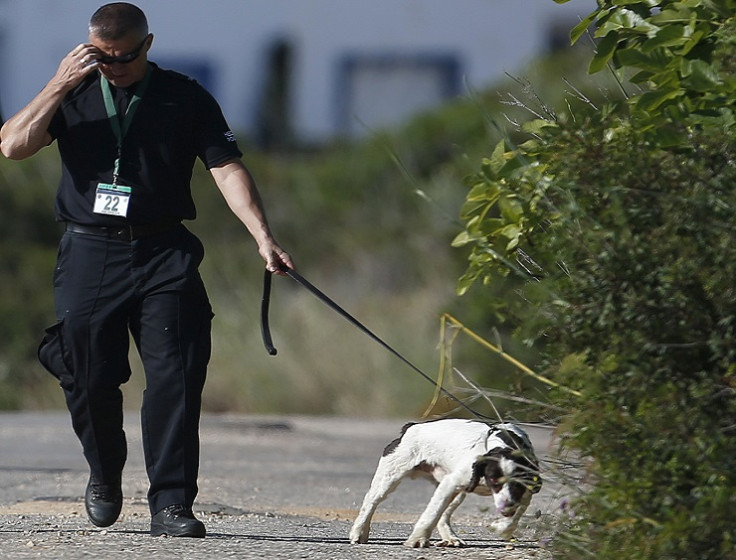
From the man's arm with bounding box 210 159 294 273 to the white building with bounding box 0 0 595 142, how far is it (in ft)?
100

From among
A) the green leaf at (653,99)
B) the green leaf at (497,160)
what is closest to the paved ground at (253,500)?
the green leaf at (497,160)

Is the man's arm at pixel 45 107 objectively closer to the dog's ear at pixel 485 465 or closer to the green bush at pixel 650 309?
the green bush at pixel 650 309

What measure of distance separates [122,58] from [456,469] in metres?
2.08

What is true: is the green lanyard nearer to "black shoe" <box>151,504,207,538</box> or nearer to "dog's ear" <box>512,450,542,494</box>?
"black shoe" <box>151,504,207,538</box>

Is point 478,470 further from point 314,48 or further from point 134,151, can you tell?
point 314,48

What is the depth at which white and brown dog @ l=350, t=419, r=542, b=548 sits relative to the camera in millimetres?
5887

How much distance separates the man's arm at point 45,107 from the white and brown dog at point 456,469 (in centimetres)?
189

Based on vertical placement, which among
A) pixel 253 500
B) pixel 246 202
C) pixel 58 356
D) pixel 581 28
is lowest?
pixel 253 500

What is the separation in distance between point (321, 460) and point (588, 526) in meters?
7.78

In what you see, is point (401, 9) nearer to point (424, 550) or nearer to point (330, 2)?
point (330, 2)

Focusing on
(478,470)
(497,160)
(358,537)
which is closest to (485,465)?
(478,470)

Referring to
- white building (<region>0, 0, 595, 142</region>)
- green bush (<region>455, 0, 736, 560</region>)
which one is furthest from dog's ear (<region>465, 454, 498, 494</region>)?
white building (<region>0, 0, 595, 142</region>)

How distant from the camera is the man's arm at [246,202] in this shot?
6.36 metres

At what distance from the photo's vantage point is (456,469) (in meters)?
6.09
